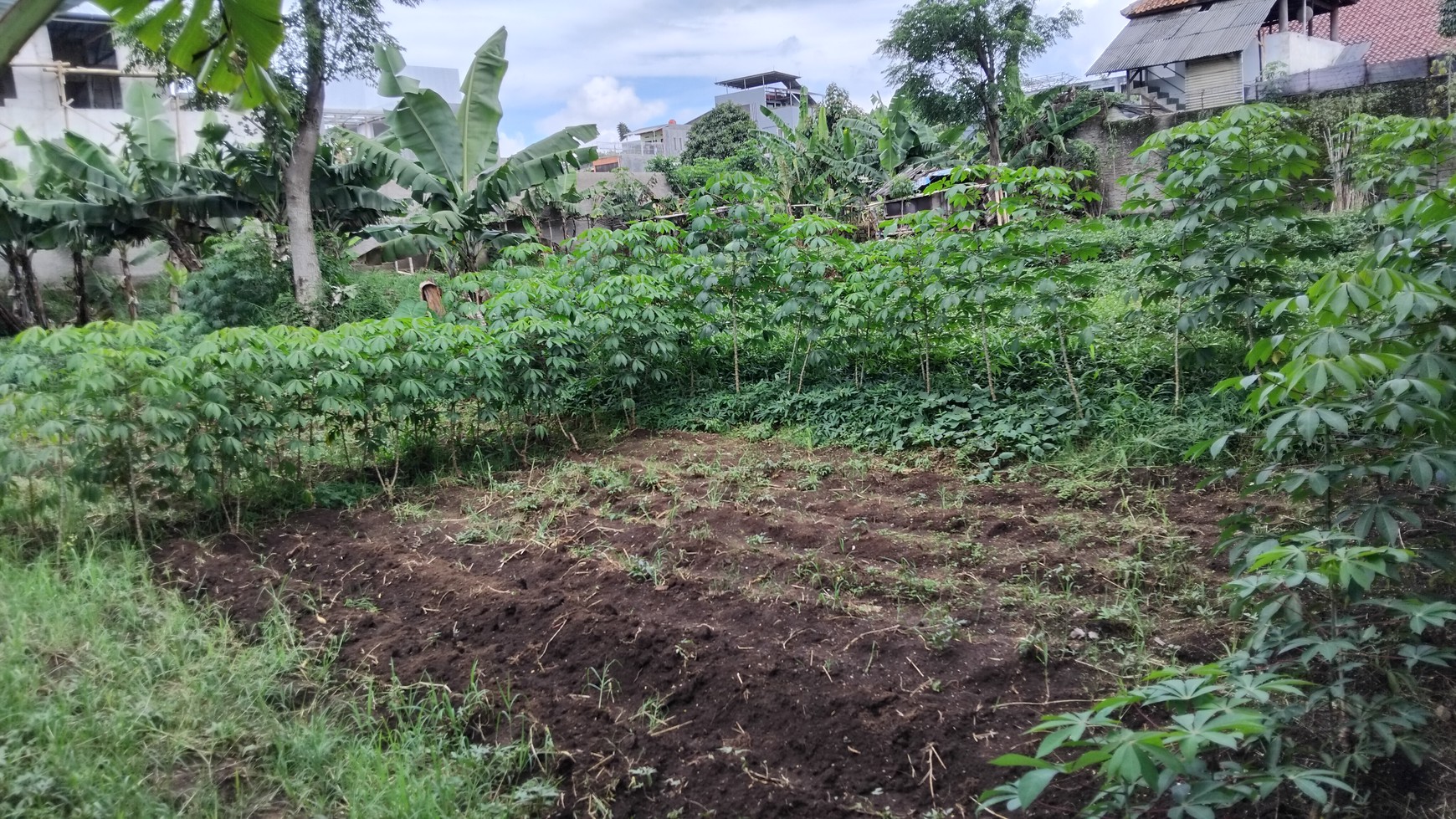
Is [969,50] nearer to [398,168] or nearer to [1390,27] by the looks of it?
[398,168]

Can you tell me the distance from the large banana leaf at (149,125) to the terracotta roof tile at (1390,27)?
2392 centimetres

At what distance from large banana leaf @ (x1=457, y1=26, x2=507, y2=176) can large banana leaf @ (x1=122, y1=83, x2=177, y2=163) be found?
4.59m

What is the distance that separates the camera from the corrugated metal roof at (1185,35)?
17.1m

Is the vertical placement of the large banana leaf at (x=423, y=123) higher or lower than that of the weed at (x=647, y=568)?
higher

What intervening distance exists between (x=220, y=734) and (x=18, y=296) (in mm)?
14249

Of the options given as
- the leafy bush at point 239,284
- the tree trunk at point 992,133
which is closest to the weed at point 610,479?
the leafy bush at point 239,284

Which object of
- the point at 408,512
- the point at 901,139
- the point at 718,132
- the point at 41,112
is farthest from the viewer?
the point at 718,132

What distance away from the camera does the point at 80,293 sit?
1366 centimetres

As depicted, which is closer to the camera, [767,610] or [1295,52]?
[767,610]

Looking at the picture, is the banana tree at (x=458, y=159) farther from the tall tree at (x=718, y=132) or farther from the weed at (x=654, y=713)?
the tall tree at (x=718, y=132)

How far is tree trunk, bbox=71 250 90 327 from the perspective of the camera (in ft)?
43.9

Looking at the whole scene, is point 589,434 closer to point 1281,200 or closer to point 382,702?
point 382,702

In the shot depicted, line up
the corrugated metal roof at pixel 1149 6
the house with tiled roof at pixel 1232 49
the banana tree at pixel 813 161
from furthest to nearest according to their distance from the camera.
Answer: the corrugated metal roof at pixel 1149 6
the house with tiled roof at pixel 1232 49
the banana tree at pixel 813 161

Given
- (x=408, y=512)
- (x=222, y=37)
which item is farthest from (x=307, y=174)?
(x=222, y=37)
